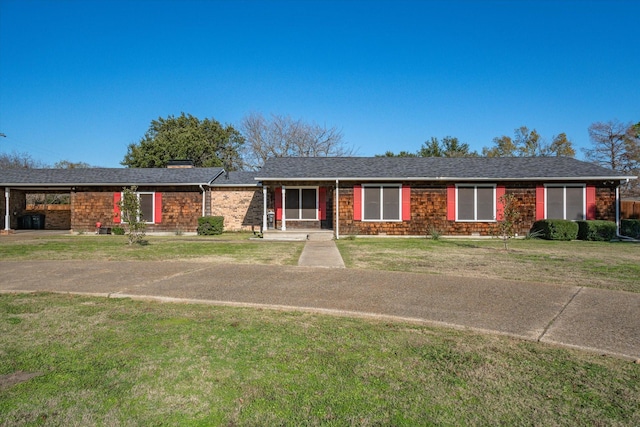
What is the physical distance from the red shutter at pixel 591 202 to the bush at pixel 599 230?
3.44ft

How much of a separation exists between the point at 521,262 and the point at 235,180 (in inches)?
621

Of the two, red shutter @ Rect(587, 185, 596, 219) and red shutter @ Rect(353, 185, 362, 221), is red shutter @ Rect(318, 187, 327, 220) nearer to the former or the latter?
red shutter @ Rect(353, 185, 362, 221)

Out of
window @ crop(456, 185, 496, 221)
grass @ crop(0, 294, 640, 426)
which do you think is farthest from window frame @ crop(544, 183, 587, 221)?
grass @ crop(0, 294, 640, 426)

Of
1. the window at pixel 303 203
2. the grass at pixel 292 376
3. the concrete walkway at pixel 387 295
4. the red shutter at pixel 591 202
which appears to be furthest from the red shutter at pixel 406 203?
the grass at pixel 292 376

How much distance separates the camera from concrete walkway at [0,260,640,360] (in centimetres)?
466

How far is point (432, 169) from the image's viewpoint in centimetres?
1889

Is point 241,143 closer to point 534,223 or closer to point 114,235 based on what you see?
point 114,235

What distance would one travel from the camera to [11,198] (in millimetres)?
23266

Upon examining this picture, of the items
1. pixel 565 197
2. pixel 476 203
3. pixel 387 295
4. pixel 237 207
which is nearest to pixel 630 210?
pixel 565 197

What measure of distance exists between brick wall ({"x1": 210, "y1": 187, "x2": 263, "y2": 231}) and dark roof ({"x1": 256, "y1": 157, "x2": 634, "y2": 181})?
2316 mm

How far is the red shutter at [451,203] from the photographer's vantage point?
702 inches

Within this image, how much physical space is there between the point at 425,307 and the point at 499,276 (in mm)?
3150

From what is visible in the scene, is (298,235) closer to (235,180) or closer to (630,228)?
(235,180)

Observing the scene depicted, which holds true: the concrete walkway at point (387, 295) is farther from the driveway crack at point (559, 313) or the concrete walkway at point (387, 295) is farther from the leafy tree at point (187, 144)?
the leafy tree at point (187, 144)
